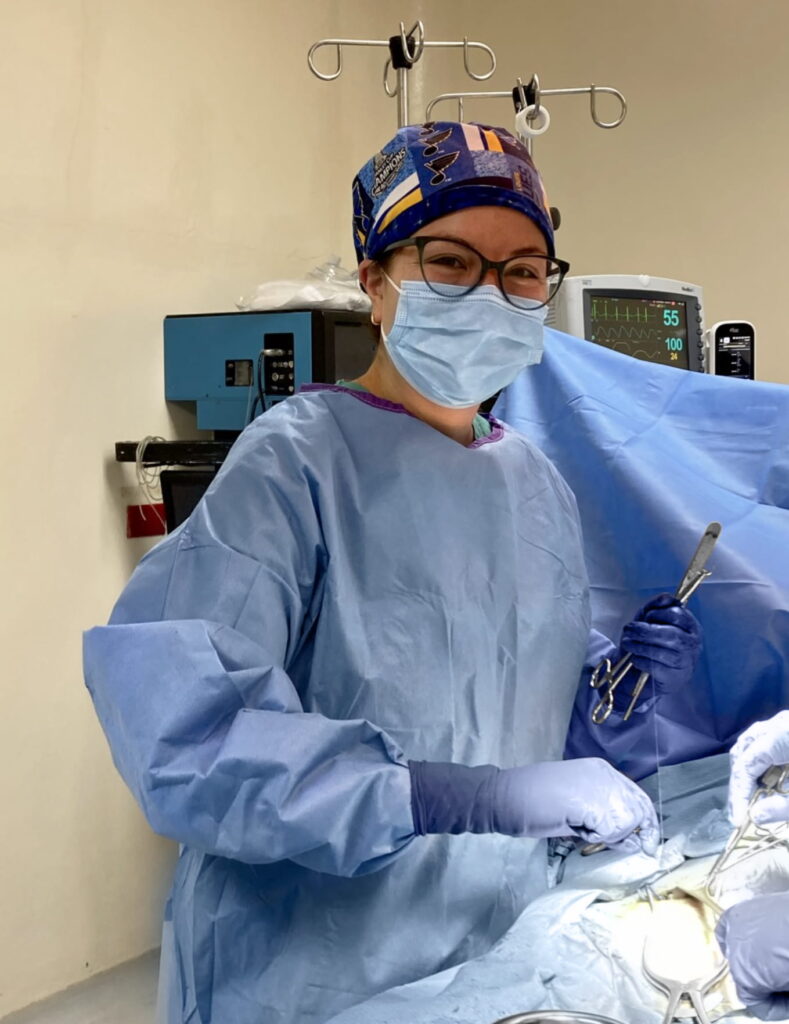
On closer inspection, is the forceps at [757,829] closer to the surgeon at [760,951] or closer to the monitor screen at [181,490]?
the surgeon at [760,951]

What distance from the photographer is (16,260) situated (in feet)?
7.43

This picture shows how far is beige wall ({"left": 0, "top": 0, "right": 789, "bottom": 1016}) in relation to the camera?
231cm

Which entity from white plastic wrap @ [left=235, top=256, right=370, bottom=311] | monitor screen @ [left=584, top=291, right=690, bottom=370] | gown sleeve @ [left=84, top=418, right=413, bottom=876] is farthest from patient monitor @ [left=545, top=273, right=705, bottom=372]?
gown sleeve @ [left=84, top=418, right=413, bottom=876]

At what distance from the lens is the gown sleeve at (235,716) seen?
3.16ft

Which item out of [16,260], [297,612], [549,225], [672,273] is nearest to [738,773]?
[297,612]

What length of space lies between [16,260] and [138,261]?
1.09 feet

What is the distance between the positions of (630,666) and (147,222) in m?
1.71

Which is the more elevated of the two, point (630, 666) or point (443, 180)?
point (443, 180)

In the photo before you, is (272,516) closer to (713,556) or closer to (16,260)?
(713,556)

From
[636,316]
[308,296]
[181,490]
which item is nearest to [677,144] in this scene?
[636,316]

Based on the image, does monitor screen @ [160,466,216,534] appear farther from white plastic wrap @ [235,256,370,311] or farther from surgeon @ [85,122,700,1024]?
surgeon @ [85,122,700,1024]

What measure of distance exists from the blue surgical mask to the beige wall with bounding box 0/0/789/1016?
4.26ft

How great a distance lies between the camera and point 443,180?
1.20 meters

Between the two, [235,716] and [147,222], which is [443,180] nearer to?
[235,716]
